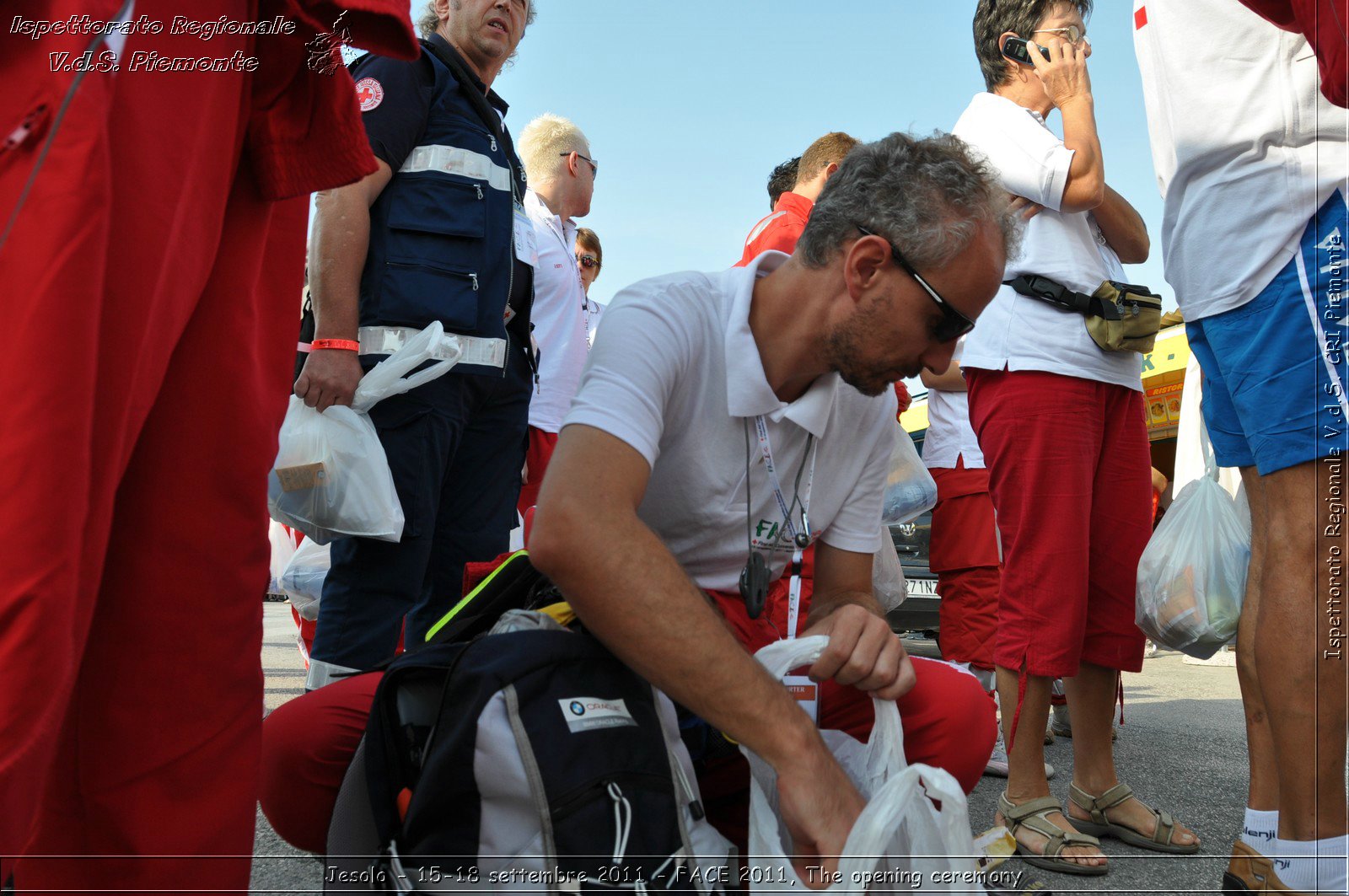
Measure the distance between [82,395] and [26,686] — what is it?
0.95 feet

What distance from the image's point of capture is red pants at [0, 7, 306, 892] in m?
1.04

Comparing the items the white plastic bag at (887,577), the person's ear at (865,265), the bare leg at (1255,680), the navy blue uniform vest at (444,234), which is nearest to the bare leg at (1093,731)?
the bare leg at (1255,680)

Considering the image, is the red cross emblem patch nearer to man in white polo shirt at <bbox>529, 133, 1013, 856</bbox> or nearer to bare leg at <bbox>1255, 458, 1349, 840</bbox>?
man in white polo shirt at <bbox>529, 133, 1013, 856</bbox>

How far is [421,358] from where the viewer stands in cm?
245

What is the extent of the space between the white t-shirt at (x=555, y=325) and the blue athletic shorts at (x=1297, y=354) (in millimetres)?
2661

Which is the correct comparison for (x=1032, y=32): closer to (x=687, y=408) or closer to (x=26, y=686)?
(x=687, y=408)

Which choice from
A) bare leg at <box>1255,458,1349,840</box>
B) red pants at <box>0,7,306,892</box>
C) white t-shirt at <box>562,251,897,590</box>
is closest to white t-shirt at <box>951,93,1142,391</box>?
bare leg at <box>1255,458,1349,840</box>

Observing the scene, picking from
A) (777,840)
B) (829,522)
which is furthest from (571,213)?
(777,840)

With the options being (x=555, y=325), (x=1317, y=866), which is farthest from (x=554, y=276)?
(x=1317, y=866)

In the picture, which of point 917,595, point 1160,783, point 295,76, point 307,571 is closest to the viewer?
point 295,76

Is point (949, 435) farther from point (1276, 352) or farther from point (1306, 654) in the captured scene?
point (1306, 654)

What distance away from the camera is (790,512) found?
1.82 m

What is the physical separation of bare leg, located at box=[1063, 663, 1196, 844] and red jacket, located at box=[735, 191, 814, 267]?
1.74m

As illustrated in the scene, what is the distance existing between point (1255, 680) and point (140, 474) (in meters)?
1.95
